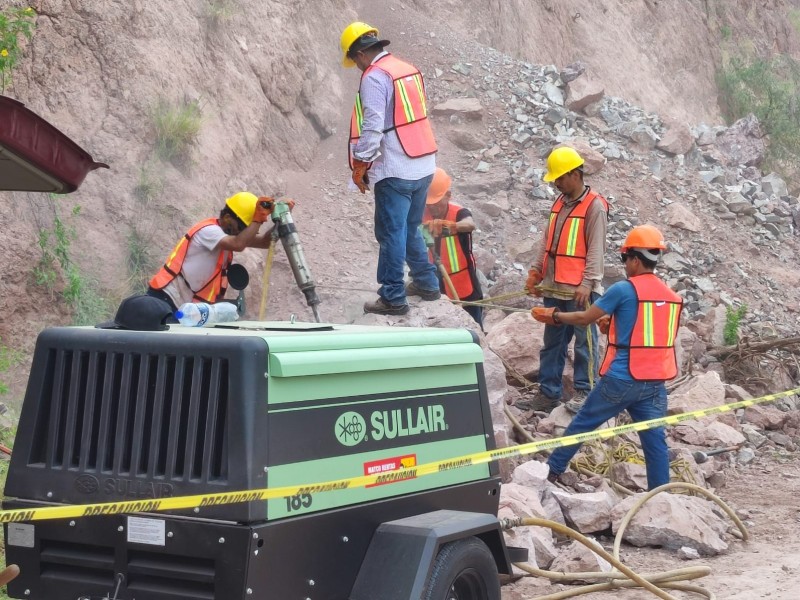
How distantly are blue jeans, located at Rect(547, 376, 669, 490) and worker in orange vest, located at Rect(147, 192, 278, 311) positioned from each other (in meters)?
2.44

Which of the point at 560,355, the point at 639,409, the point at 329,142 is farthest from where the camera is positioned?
the point at 329,142

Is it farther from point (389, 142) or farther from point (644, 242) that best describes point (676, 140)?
point (389, 142)

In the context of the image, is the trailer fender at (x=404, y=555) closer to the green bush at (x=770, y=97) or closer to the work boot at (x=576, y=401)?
the work boot at (x=576, y=401)

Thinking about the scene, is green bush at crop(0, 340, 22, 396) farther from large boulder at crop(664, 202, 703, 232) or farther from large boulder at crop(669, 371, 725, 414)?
large boulder at crop(664, 202, 703, 232)

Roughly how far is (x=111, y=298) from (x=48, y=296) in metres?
0.64

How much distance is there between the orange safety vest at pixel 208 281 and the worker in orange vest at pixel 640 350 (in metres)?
2.45

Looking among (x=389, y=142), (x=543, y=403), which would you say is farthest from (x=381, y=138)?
(x=543, y=403)

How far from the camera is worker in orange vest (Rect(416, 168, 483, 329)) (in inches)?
358

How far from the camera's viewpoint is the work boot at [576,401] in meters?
8.18

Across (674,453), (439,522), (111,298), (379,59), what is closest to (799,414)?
(674,453)

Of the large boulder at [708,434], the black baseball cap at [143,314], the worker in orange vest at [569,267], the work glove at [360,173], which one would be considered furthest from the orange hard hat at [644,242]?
the black baseball cap at [143,314]

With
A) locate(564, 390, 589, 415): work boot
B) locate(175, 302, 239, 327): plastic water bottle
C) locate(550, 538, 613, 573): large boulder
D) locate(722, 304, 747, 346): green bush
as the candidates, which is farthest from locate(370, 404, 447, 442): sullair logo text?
locate(722, 304, 747, 346): green bush

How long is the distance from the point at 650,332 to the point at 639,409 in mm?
522

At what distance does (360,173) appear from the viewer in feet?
23.0
